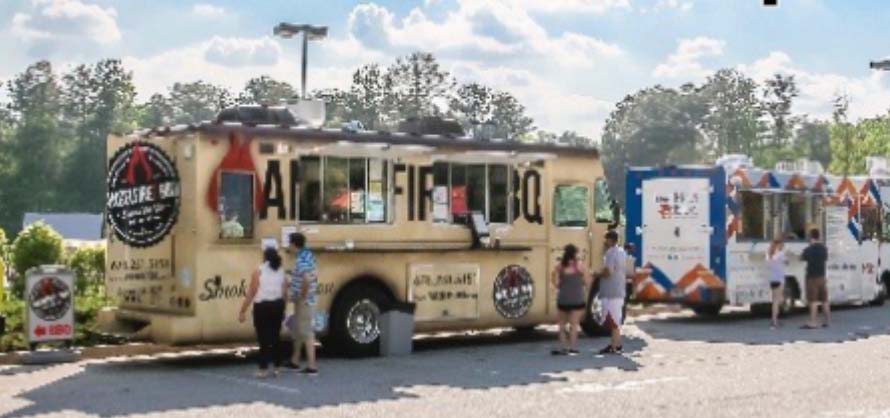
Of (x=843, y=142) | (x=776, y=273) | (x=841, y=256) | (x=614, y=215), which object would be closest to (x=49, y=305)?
(x=614, y=215)

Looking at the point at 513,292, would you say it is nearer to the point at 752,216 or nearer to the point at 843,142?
the point at 752,216

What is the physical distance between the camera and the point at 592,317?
19.5 meters

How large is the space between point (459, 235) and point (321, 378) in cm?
398

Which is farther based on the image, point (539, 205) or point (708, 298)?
point (708, 298)

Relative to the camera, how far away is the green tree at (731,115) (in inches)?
5595

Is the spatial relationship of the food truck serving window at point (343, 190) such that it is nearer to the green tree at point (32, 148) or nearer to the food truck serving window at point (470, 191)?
the food truck serving window at point (470, 191)

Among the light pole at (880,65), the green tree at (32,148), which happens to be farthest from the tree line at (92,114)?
the light pole at (880,65)

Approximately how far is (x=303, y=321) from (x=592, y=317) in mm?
6182

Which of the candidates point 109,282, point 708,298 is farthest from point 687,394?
point 708,298

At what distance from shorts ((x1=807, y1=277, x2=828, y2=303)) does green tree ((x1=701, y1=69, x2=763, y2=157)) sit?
384 ft

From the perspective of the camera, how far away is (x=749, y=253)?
75.5ft

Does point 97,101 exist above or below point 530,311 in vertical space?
above

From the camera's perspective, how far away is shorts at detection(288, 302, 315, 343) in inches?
573

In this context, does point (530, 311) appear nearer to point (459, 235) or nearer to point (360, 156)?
point (459, 235)
